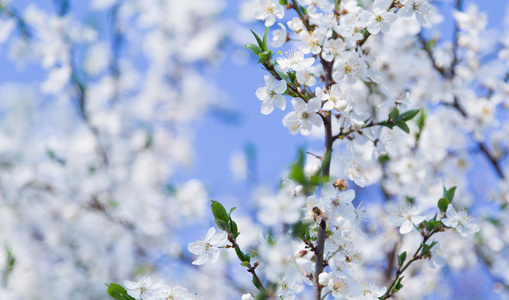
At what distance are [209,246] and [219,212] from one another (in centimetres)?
20

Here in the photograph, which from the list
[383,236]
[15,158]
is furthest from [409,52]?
[15,158]

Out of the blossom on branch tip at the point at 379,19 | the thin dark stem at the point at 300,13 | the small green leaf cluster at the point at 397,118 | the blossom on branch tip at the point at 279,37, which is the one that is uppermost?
the thin dark stem at the point at 300,13

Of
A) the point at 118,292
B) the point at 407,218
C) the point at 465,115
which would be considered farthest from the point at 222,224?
the point at 465,115

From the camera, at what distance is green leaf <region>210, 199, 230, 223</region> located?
1.33m

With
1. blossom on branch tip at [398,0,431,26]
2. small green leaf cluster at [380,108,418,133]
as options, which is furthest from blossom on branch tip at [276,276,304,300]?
blossom on branch tip at [398,0,431,26]

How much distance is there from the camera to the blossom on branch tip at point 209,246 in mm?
1413

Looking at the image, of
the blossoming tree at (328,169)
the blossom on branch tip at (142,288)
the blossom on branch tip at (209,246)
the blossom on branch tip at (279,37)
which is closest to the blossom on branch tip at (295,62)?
the blossoming tree at (328,169)

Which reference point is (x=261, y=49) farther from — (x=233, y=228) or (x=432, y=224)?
(x=432, y=224)

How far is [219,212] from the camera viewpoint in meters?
1.34

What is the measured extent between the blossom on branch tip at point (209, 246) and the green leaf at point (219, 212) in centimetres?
7

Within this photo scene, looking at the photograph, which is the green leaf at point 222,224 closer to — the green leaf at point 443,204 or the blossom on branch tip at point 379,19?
the green leaf at point 443,204

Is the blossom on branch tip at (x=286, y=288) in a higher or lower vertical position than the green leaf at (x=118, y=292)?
higher

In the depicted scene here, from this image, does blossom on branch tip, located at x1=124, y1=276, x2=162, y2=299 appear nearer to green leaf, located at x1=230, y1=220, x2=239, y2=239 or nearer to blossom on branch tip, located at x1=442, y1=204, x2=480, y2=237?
green leaf, located at x1=230, y1=220, x2=239, y2=239

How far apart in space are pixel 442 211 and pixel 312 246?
54 cm
